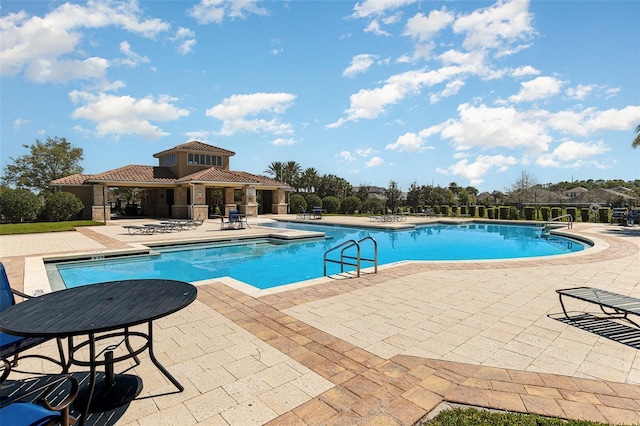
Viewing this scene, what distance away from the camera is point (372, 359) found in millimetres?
3385

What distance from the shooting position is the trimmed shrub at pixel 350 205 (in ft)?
111

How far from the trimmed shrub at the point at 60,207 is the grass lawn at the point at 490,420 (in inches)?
1013

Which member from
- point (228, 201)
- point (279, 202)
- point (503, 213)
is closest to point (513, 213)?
point (503, 213)

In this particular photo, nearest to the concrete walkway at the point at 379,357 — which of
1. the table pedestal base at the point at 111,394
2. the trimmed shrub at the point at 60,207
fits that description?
the table pedestal base at the point at 111,394

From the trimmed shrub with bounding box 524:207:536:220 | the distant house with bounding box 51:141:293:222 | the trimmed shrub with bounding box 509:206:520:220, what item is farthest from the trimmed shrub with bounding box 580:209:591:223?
the distant house with bounding box 51:141:293:222

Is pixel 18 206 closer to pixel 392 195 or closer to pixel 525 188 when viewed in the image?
pixel 392 195

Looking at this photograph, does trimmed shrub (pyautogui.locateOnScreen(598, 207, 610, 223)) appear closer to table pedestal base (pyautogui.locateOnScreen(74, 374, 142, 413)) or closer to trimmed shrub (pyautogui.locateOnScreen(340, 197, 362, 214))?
trimmed shrub (pyautogui.locateOnScreen(340, 197, 362, 214))

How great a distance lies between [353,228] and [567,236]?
1076 centimetres

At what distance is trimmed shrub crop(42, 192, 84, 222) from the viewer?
2102cm

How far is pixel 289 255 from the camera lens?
12.3m

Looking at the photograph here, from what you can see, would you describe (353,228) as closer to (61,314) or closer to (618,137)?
(61,314)

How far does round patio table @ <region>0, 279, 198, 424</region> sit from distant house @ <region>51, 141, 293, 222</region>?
21.2 m

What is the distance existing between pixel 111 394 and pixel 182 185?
24.5 meters

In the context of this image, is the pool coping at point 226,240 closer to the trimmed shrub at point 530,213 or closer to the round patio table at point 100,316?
the round patio table at point 100,316
